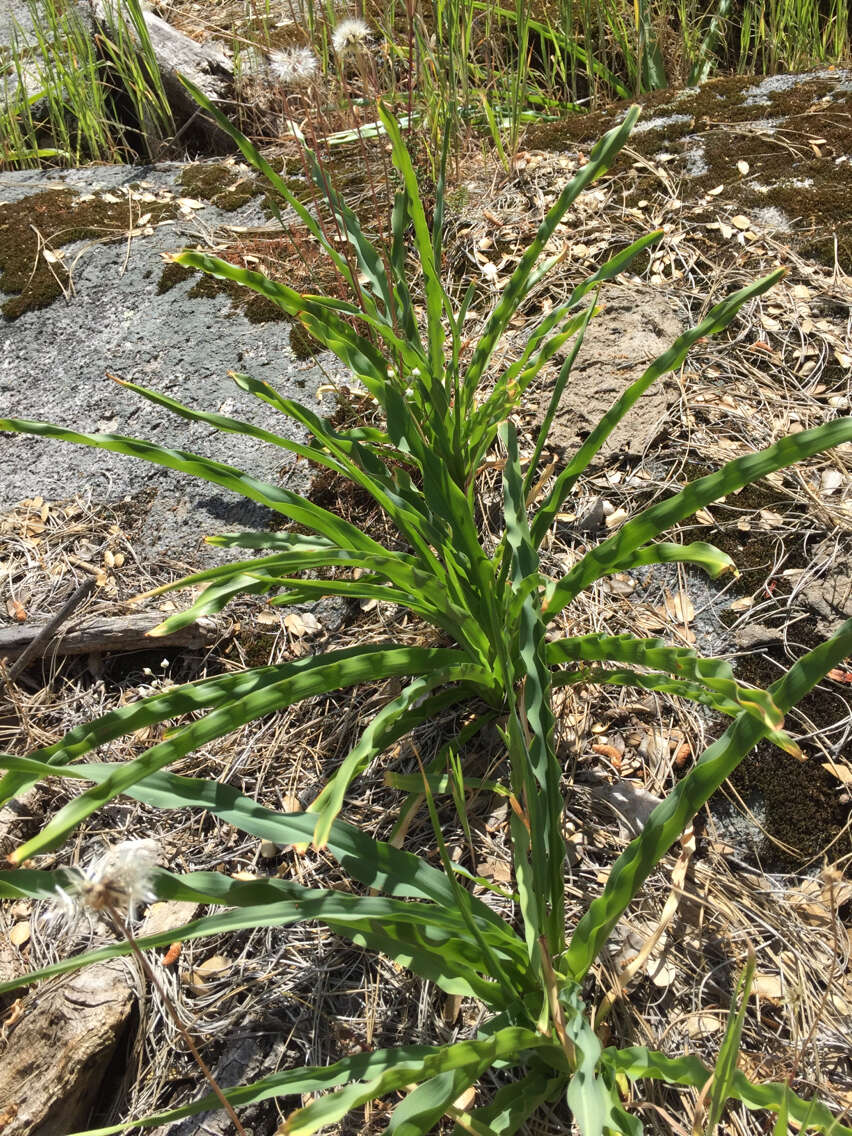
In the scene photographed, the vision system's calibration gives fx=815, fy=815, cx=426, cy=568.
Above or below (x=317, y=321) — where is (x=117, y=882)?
below

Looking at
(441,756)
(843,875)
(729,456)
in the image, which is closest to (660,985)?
(843,875)

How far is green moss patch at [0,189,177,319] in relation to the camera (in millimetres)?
2418

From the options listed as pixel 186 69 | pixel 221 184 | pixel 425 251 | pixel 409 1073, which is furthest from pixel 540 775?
pixel 186 69

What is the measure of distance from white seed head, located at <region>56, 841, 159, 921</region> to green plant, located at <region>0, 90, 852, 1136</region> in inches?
3.3

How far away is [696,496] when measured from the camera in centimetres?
114

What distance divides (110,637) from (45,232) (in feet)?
5.28

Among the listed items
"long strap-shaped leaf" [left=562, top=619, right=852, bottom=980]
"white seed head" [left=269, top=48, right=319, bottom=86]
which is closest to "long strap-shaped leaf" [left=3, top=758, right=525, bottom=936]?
"long strap-shaped leaf" [left=562, top=619, right=852, bottom=980]

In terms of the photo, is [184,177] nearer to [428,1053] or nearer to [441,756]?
[441,756]

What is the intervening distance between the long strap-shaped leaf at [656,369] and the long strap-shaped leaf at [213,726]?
0.37m

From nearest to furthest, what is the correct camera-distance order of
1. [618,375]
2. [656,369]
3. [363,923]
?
1. [363,923]
2. [656,369]
3. [618,375]

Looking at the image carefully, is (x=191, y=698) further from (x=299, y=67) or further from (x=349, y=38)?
(x=299, y=67)

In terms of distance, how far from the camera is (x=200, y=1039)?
4.04 feet

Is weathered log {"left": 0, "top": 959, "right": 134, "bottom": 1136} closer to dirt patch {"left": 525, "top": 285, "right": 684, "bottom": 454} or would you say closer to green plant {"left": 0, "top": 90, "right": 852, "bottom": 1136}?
green plant {"left": 0, "top": 90, "right": 852, "bottom": 1136}

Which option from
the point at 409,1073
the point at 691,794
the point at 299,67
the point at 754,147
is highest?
the point at 299,67
